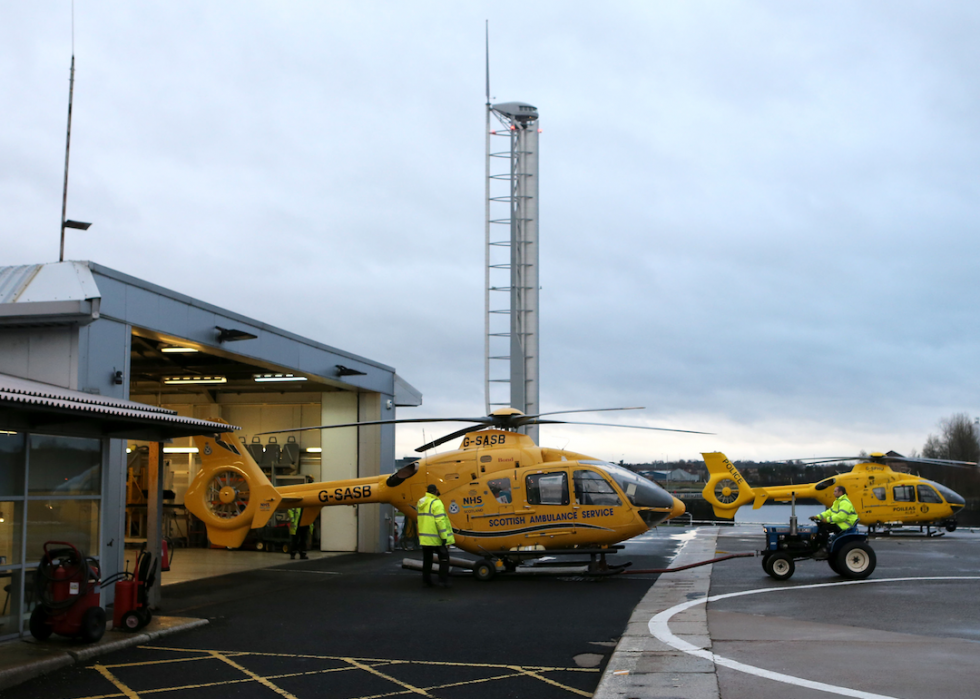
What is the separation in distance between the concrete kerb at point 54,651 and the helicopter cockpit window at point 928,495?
76.8 feet

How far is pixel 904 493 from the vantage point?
26016 mm

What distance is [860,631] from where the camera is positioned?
9.23 meters

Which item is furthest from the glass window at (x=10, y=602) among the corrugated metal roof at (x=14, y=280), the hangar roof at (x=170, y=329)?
the corrugated metal roof at (x=14, y=280)

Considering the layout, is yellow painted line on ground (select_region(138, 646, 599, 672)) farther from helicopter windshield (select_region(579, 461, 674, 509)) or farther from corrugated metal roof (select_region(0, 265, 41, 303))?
helicopter windshield (select_region(579, 461, 674, 509))

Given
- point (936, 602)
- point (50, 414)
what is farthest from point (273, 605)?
point (936, 602)

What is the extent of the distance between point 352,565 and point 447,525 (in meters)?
5.11

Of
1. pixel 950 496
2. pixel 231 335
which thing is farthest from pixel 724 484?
pixel 231 335

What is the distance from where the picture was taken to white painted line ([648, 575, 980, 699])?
263 inches

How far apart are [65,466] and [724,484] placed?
23.6 m

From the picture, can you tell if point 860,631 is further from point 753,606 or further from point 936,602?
point 936,602

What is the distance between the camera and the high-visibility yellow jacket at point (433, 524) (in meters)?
14.4

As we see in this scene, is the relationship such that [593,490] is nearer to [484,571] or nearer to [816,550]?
[484,571]

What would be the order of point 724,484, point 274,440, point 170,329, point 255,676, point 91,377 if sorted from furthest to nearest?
point 724,484, point 274,440, point 170,329, point 91,377, point 255,676

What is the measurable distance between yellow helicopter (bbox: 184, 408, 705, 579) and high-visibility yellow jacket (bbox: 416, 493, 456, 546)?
1274mm
